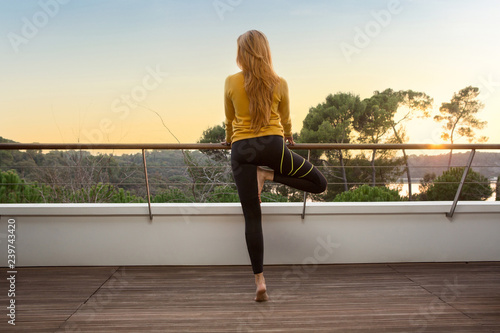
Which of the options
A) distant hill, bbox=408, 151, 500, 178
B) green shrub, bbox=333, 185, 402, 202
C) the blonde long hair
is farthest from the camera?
distant hill, bbox=408, 151, 500, 178

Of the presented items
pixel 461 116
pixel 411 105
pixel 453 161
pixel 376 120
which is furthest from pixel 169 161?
pixel 461 116

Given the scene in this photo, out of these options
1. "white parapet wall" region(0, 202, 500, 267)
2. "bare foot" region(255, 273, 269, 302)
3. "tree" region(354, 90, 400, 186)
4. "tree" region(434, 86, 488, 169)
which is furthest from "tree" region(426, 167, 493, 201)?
"bare foot" region(255, 273, 269, 302)

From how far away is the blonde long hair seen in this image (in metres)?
1.80

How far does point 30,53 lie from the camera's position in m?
10.3

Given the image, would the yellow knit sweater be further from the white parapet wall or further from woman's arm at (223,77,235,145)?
the white parapet wall

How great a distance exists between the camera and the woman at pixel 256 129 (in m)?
1.81

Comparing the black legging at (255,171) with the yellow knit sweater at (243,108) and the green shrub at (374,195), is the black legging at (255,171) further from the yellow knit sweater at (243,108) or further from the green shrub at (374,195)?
the green shrub at (374,195)

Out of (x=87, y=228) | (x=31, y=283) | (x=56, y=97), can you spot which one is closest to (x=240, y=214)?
(x=87, y=228)

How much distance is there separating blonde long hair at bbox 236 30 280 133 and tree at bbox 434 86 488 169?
1864cm

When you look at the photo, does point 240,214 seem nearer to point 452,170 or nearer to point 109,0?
point 109,0

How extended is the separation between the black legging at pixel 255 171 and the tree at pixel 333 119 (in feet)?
46.1

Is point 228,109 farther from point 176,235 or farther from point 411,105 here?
point 411,105

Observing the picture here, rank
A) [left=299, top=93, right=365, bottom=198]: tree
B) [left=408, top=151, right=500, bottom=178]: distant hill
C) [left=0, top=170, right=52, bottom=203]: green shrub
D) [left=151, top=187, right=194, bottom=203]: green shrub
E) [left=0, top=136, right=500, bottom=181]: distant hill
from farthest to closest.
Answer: [left=299, top=93, right=365, bottom=198]: tree, [left=408, top=151, right=500, bottom=178]: distant hill, [left=151, top=187, right=194, bottom=203]: green shrub, [left=0, top=170, right=52, bottom=203]: green shrub, [left=0, top=136, right=500, bottom=181]: distant hill

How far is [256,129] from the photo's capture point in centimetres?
183
